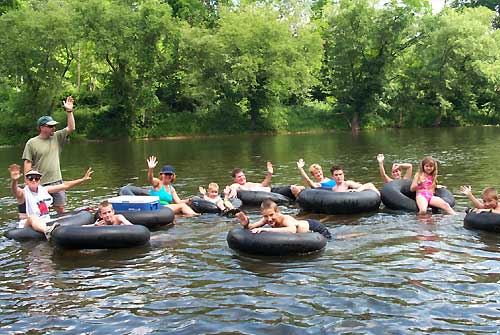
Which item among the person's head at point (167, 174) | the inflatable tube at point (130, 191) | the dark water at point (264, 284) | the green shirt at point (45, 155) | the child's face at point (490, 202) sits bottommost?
the dark water at point (264, 284)

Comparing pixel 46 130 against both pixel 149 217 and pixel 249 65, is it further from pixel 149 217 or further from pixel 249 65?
pixel 249 65

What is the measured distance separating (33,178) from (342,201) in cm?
571

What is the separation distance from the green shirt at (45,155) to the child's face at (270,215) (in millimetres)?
4042

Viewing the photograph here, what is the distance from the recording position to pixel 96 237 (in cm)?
835

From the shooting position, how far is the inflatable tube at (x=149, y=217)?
9906 mm

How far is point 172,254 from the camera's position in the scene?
8414mm

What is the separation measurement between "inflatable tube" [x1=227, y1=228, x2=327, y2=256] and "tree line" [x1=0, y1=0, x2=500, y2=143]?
35.6 metres

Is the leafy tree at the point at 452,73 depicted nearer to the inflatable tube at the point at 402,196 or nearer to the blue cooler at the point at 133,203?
the inflatable tube at the point at 402,196

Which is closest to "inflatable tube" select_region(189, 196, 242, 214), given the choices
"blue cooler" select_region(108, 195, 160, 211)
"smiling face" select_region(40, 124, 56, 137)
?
"blue cooler" select_region(108, 195, 160, 211)

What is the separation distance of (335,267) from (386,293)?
1.19 meters

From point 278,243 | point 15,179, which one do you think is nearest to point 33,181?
point 15,179

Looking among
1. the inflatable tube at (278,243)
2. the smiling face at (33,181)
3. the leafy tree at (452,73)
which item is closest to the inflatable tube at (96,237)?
the smiling face at (33,181)

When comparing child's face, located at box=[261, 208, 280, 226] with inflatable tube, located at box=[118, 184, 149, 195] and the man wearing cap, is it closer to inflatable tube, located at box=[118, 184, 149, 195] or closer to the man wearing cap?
the man wearing cap

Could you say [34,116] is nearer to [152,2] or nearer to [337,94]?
[152,2]
